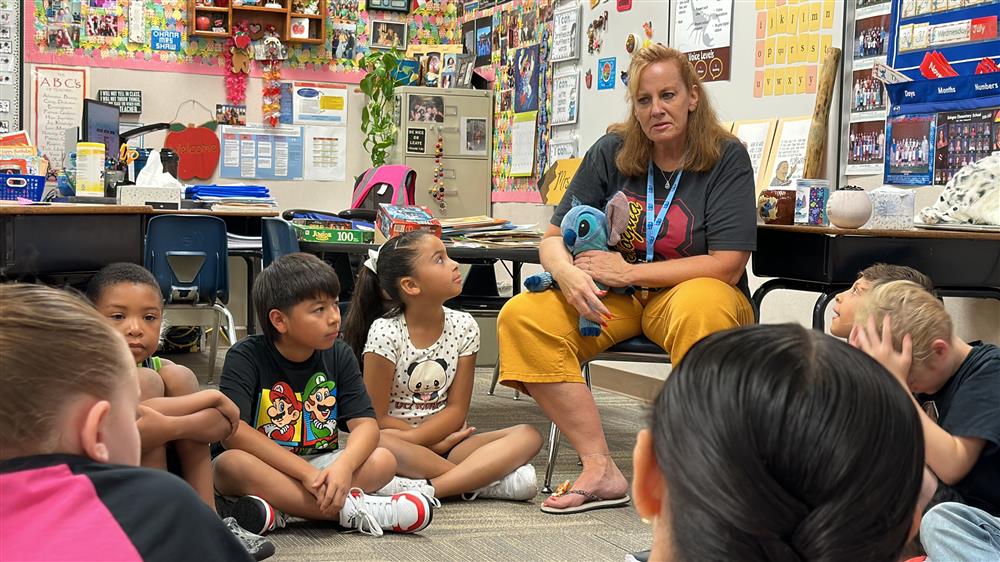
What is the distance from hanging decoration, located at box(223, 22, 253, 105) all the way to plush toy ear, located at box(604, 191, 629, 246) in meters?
3.77

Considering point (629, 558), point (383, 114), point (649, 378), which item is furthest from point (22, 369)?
point (383, 114)

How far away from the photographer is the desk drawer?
2.86 metres

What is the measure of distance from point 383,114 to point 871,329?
4746 millimetres

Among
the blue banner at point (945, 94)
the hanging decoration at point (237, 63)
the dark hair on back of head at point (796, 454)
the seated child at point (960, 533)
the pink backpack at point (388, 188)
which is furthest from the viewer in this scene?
the hanging decoration at point (237, 63)

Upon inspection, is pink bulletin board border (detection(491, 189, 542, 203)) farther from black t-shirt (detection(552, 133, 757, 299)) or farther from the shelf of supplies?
black t-shirt (detection(552, 133, 757, 299))

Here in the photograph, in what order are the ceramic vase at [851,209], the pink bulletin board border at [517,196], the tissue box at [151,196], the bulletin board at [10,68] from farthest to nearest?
1. the bulletin board at [10,68]
2. the pink bulletin board border at [517,196]
3. the tissue box at [151,196]
4. the ceramic vase at [851,209]

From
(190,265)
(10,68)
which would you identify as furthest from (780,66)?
(10,68)

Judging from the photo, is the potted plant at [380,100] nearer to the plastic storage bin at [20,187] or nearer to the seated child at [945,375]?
the plastic storage bin at [20,187]

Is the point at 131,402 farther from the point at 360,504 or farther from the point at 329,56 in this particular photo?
the point at 329,56

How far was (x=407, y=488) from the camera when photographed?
→ 8.92ft

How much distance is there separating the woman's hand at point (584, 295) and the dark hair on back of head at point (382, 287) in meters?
0.41

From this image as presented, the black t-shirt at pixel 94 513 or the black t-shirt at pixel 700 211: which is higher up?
the black t-shirt at pixel 700 211

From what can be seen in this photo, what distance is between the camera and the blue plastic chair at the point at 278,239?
3.83 metres

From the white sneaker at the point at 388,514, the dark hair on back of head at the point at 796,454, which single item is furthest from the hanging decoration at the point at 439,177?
the dark hair on back of head at the point at 796,454
